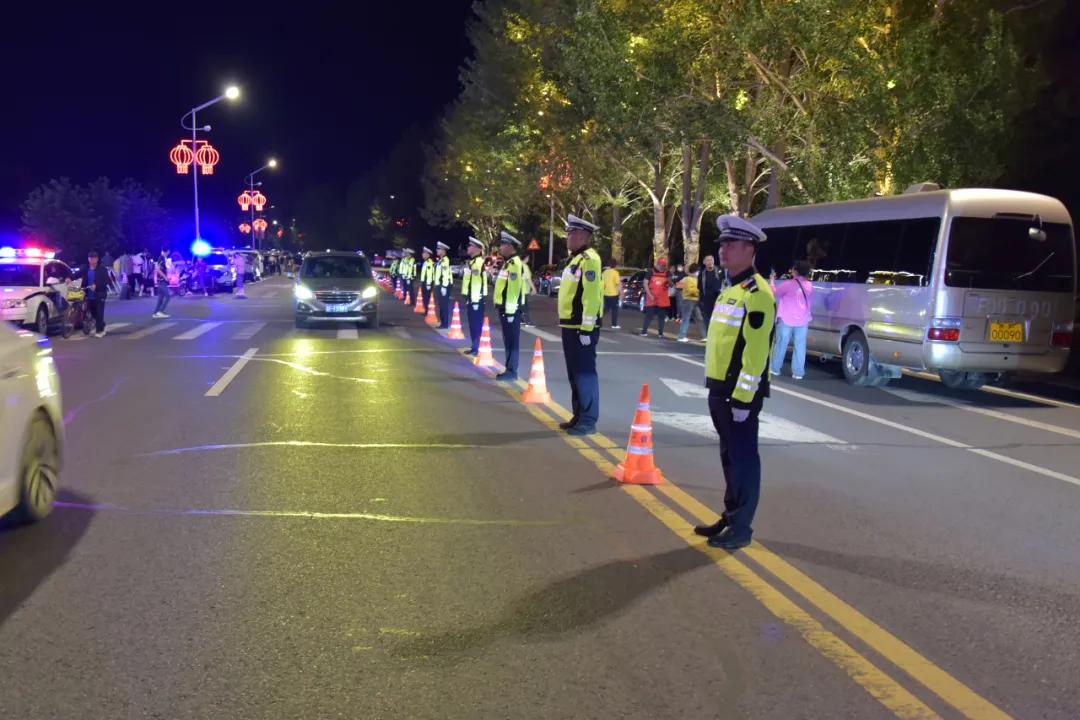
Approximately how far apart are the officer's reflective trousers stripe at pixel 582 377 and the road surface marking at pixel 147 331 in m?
12.1

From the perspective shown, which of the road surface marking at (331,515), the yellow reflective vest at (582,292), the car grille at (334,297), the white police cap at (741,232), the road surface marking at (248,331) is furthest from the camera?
the car grille at (334,297)

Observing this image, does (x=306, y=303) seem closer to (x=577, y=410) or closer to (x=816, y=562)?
(x=577, y=410)

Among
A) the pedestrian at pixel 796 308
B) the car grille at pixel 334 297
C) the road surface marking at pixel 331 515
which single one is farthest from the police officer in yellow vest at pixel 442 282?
the road surface marking at pixel 331 515

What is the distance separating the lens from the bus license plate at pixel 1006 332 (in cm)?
1189

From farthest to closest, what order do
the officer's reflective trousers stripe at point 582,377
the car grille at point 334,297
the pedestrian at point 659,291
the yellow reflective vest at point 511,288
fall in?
the pedestrian at point 659,291 → the car grille at point 334,297 → the yellow reflective vest at point 511,288 → the officer's reflective trousers stripe at point 582,377

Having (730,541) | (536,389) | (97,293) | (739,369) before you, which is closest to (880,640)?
(730,541)

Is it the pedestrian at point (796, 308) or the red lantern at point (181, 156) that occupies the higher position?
the red lantern at point (181, 156)

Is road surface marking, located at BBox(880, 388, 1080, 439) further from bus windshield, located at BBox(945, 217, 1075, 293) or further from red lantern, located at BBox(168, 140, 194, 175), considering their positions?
red lantern, located at BBox(168, 140, 194, 175)

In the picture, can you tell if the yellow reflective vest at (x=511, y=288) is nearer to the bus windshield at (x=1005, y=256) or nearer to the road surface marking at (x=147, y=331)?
the bus windshield at (x=1005, y=256)

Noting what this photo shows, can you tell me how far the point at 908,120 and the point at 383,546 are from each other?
15964mm

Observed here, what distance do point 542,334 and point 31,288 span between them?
33.1ft

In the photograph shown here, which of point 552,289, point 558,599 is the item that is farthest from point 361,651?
point 552,289

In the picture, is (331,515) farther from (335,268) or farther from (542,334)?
(335,268)

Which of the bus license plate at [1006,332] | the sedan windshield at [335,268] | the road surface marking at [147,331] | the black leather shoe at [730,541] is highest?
the sedan windshield at [335,268]
